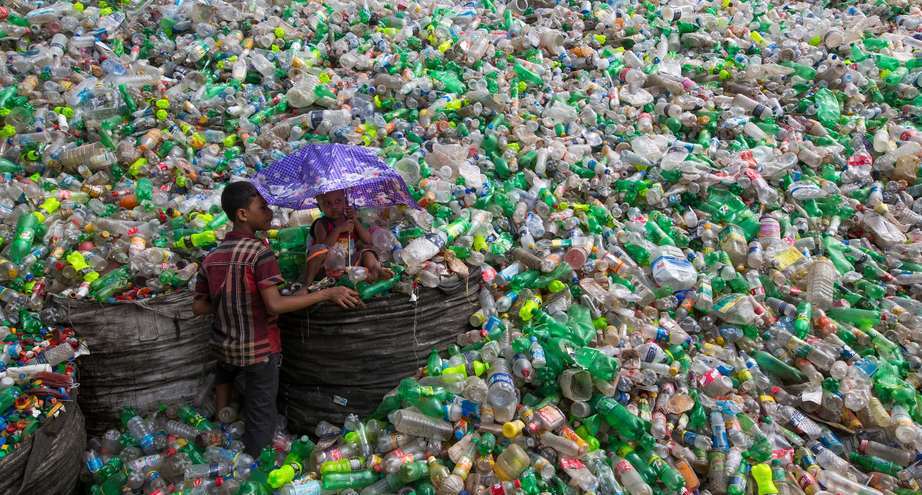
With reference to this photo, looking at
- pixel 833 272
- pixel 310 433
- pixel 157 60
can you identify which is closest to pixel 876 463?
pixel 833 272

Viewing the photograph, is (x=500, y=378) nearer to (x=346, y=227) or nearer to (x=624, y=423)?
(x=624, y=423)

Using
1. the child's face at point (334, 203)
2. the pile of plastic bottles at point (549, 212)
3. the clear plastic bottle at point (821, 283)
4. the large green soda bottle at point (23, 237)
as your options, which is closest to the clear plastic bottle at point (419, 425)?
the pile of plastic bottles at point (549, 212)

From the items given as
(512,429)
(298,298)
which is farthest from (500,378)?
(298,298)

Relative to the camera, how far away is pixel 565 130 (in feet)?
16.5

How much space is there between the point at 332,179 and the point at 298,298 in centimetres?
60

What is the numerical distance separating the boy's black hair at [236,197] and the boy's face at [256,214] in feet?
0.06

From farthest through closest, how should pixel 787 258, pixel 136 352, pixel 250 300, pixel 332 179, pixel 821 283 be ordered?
pixel 787 258 < pixel 821 283 < pixel 136 352 < pixel 332 179 < pixel 250 300

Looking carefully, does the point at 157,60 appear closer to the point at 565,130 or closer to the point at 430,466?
the point at 565,130

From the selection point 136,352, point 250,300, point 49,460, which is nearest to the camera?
point 49,460

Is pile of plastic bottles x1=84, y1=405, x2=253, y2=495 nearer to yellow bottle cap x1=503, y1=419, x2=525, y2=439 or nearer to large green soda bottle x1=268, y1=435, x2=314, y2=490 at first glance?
large green soda bottle x1=268, y1=435, x2=314, y2=490

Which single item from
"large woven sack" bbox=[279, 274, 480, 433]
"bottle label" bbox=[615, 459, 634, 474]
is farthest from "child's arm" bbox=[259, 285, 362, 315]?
"bottle label" bbox=[615, 459, 634, 474]

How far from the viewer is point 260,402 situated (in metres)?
3.37

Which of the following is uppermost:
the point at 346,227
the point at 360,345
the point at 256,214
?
the point at 256,214

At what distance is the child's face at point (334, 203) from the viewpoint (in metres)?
3.44
